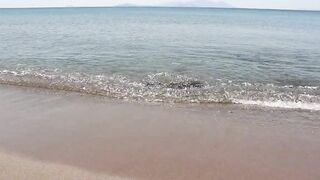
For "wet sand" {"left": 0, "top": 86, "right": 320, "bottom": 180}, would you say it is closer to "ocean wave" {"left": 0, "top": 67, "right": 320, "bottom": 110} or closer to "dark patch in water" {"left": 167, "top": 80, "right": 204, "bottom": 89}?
"ocean wave" {"left": 0, "top": 67, "right": 320, "bottom": 110}

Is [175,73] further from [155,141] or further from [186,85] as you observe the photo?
[155,141]


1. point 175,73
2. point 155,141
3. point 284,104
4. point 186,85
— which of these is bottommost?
point 175,73

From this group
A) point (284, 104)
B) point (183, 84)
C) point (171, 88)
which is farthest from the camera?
point (183, 84)

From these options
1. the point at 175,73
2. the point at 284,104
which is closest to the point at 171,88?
the point at 175,73

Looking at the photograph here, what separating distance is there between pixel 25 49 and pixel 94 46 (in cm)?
473

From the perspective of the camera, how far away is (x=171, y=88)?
14.7 meters

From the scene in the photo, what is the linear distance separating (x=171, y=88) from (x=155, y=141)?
6134 millimetres

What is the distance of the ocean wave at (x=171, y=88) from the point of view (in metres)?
13.0

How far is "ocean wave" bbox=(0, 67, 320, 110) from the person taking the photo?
1298cm

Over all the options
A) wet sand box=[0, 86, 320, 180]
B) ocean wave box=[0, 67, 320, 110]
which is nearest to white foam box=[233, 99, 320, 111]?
ocean wave box=[0, 67, 320, 110]

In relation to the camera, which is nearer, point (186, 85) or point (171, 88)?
point (171, 88)

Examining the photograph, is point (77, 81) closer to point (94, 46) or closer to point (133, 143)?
point (133, 143)

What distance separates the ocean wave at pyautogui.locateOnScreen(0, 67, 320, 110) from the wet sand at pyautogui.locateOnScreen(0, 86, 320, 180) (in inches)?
43.7

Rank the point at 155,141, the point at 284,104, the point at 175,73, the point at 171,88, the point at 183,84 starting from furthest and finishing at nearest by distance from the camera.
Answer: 1. the point at 175,73
2. the point at 183,84
3. the point at 171,88
4. the point at 284,104
5. the point at 155,141
